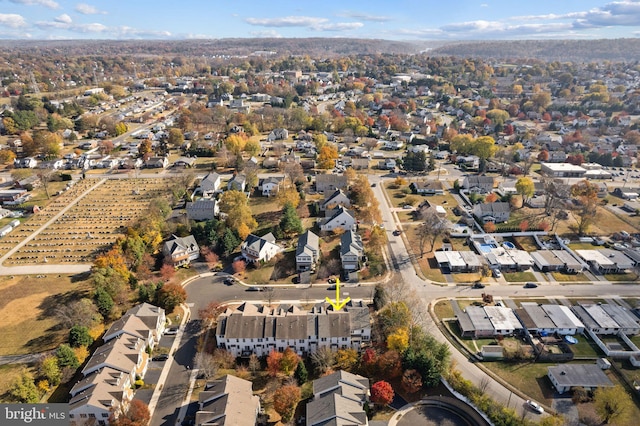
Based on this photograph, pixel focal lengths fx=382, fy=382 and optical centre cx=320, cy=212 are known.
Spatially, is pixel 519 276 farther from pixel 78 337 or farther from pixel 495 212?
pixel 78 337

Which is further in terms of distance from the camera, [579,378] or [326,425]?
[579,378]

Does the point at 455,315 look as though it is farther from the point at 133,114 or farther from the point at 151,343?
the point at 133,114

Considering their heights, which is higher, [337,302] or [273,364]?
[273,364]

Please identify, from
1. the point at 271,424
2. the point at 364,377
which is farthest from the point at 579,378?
the point at 271,424

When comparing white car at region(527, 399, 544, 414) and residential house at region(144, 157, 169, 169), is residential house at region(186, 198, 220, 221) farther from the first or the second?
white car at region(527, 399, 544, 414)

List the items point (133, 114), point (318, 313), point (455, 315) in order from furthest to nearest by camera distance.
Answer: point (133, 114), point (455, 315), point (318, 313)

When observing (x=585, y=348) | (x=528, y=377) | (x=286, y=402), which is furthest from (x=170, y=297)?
(x=585, y=348)
